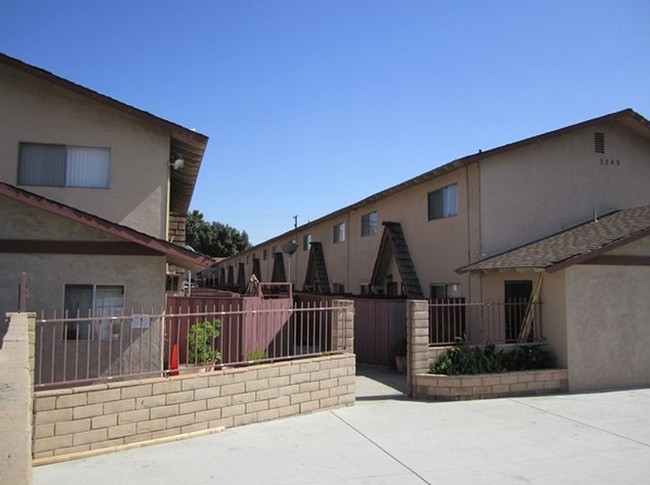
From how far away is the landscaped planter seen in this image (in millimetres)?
10086

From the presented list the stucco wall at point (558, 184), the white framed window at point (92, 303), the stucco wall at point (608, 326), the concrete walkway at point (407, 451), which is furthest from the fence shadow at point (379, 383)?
the white framed window at point (92, 303)

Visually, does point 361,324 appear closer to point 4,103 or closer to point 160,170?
point 160,170

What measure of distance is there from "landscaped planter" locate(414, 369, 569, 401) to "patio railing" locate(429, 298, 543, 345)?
106 centimetres

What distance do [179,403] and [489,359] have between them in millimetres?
6032

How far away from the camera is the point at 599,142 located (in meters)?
15.5

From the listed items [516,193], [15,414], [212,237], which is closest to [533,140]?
[516,193]

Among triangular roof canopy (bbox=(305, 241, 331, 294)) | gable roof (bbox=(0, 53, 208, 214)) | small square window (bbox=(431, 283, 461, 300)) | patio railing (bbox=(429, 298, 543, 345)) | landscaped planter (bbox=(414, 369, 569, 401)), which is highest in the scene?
gable roof (bbox=(0, 53, 208, 214))

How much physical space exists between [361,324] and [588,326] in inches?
234

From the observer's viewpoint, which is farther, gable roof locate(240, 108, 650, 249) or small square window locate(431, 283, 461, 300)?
small square window locate(431, 283, 461, 300)

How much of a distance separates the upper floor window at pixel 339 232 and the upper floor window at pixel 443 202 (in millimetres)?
8064

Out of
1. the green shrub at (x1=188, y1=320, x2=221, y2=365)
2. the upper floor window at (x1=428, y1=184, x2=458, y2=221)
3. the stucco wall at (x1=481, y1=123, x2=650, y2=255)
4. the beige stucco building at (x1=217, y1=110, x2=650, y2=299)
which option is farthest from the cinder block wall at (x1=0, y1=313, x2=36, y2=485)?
the upper floor window at (x1=428, y1=184, x2=458, y2=221)

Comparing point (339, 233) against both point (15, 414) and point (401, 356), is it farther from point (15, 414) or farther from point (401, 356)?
point (15, 414)

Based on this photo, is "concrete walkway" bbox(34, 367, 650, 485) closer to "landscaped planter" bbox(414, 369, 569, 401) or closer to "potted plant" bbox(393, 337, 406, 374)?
"landscaped planter" bbox(414, 369, 569, 401)

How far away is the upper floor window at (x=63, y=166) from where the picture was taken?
11.3 m
